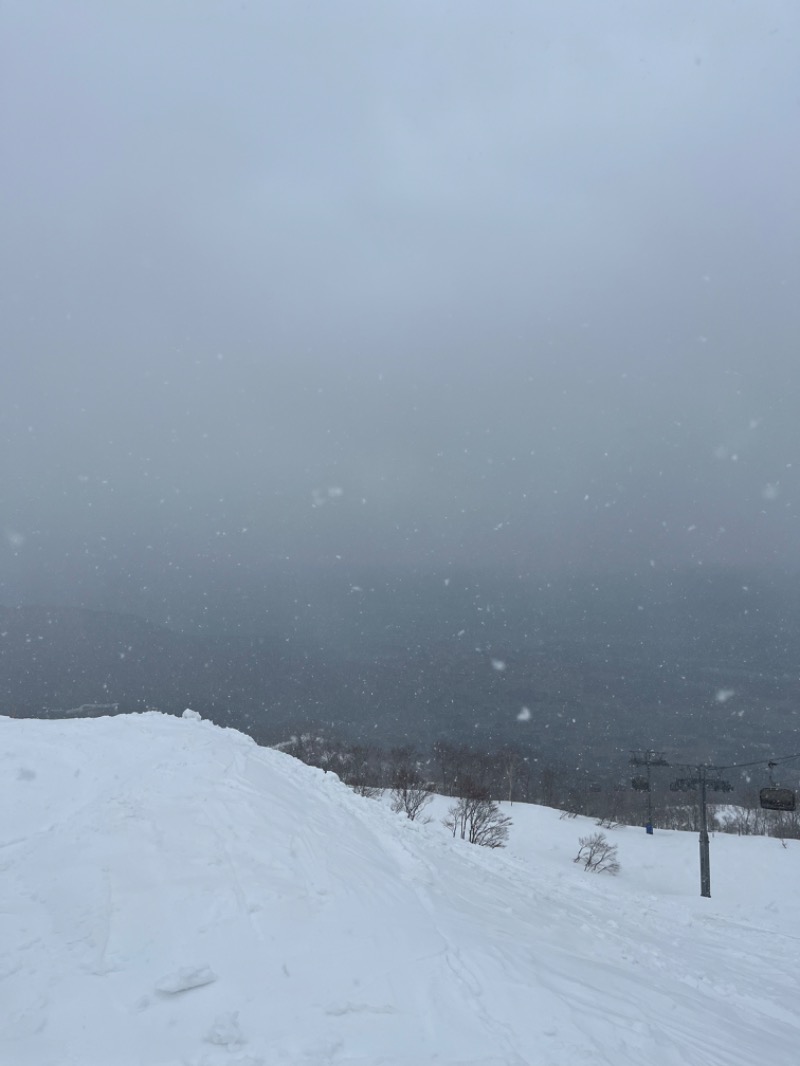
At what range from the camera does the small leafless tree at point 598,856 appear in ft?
134

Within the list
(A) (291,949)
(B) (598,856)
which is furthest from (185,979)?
(B) (598,856)

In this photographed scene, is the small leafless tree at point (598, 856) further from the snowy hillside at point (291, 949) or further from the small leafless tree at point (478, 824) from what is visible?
the snowy hillside at point (291, 949)

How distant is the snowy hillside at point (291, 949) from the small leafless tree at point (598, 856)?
97.7 ft

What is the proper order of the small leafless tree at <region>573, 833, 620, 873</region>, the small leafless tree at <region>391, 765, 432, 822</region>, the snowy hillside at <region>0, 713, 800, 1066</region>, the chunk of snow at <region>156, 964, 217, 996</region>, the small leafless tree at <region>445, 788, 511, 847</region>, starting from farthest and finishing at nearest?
the small leafless tree at <region>573, 833, 620, 873</region> < the small leafless tree at <region>391, 765, 432, 822</region> < the small leafless tree at <region>445, 788, 511, 847</region> < the chunk of snow at <region>156, 964, 217, 996</region> < the snowy hillside at <region>0, 713, 800, 1066</region>

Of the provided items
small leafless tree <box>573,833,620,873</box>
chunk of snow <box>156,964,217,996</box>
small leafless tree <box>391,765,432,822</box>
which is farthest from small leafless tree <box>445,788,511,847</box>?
chunk of snow <box>156,964,217,996</box>

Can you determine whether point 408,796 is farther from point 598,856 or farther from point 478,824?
point 598,856

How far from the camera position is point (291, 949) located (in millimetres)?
6723

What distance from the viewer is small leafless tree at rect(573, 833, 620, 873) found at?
40750 millimetres

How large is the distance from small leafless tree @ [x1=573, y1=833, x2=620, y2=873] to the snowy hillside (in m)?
29.8

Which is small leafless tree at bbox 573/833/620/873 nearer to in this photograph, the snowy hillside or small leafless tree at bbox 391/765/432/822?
small leafless tree at bbox 391/765/432/822

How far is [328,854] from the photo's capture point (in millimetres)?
10195

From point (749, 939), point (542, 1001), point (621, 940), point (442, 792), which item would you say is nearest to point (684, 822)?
point (442, 792)

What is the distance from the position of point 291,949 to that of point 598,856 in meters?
43.1

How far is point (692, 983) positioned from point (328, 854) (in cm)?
652
